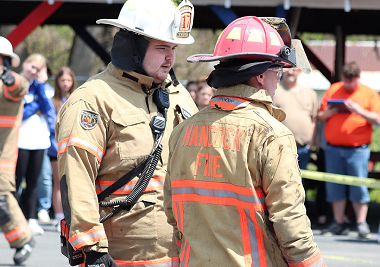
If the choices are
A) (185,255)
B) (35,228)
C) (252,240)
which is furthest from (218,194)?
(35,228)

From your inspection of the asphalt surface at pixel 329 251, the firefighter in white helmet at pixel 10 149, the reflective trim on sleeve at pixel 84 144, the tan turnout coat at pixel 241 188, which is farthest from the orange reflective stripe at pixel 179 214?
the asphalt surface at pixel 329 251

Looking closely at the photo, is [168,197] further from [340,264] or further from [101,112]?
[340,264]

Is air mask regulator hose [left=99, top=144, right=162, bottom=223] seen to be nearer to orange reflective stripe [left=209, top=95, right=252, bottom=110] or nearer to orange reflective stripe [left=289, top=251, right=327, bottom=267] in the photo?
orange reflective stripe [left=209, top=95, right=252, bottom=110]

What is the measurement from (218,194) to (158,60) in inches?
41.1

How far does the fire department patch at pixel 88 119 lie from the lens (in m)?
2.78

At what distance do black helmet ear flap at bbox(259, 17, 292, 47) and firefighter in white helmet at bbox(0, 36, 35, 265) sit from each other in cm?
349

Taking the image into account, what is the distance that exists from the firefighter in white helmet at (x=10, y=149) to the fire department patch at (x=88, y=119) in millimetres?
2790

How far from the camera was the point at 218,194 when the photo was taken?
7.43 feet

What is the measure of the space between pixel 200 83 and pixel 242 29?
5.22m

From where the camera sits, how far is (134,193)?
2.87m

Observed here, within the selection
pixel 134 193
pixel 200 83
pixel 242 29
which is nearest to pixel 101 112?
pixel 134 193

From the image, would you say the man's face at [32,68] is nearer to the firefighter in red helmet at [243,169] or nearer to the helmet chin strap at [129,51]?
the helmet chin strap at [129,51]

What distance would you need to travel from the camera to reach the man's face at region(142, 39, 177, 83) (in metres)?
3.03

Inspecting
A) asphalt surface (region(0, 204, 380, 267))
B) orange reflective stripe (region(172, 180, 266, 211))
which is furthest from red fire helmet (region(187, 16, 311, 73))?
asphalt surface (region(0, 204, 380, 267))
